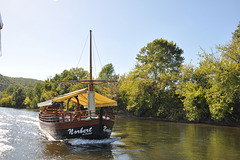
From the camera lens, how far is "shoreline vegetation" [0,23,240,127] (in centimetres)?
2559

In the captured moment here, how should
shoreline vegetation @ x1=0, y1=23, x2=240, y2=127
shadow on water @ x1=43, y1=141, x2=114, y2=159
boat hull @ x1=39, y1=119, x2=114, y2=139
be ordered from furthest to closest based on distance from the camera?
shoreline vegetation @ x1=0, y1=23, x2=240, y2=127 < boat hull @ x1=39, y1=119, x2=114, y2=139 < shadow on water @ x1=43, y1=141, x2=114, y2=159

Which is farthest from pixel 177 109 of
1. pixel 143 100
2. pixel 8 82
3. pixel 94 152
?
pixel 8 82

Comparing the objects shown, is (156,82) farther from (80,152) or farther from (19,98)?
(19,98)

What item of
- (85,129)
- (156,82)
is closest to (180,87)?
(156,82)

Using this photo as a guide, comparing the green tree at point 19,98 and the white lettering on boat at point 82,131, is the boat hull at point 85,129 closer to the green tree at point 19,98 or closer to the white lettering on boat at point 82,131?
the white lettering on boat at point 82,131

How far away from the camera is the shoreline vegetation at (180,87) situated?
25594 mm

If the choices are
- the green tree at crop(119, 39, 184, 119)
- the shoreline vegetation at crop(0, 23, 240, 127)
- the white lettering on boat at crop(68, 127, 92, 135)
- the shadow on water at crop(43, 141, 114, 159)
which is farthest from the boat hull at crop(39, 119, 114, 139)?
the green tree at crop(119, 39, 184, 119)

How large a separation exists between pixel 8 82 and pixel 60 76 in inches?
5282

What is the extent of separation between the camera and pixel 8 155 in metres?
10.7

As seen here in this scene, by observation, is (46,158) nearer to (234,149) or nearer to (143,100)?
(234,149)

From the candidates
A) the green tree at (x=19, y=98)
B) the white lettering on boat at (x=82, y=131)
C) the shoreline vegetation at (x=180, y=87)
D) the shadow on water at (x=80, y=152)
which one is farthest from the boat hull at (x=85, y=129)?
the green tree at (x=19, y=98)

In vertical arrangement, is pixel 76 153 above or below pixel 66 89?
below

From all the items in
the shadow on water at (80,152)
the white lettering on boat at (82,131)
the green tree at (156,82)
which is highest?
the green tree at (156,82)

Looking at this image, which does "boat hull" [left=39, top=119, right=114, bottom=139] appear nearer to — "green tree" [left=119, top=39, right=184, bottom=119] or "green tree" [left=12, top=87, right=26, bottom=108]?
"green tree" [left=119, top=39, right=184, bottom=119]
